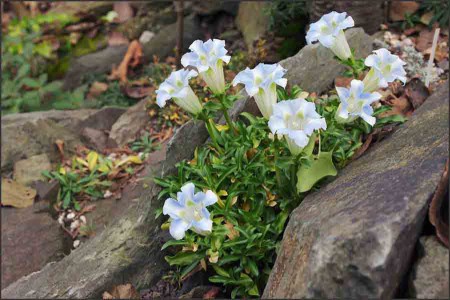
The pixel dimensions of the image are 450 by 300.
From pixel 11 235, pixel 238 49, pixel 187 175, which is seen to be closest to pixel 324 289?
pixel 187 175

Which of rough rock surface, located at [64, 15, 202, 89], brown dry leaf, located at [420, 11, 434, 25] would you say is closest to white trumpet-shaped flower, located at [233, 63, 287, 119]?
brown dry leaf, located at [420, 11, 434, 25]

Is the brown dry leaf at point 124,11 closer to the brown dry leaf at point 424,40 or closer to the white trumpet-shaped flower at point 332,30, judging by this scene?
the brown dry leaf at point 424,40

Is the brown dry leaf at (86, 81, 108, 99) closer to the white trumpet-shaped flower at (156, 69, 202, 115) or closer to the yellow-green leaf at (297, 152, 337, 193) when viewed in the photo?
the white trumpet-shaped flower at (156, 69, 202, 115)

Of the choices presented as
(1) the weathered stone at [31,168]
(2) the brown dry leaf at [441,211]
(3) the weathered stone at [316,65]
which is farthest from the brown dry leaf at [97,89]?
(2) the brown dry leaf at [441,211]

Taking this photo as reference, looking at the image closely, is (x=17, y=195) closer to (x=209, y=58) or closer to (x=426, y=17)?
(x=209, y=58)

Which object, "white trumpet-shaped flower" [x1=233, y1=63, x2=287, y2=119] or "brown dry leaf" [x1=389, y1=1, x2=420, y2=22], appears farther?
"brown dry leaf" [x1=389, y1=1, x2=420, y2=22]

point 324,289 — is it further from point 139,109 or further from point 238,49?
point 238,49

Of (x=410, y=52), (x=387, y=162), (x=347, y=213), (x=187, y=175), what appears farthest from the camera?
(x=410, y=52)
